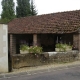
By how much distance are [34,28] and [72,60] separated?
6.63m

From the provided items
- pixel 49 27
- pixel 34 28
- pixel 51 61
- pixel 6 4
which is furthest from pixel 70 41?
pixel 6 4

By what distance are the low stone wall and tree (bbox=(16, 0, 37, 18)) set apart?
101 feet

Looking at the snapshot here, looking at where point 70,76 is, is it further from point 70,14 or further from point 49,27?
point 70,14

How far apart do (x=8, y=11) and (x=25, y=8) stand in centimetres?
436

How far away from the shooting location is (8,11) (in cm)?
4662

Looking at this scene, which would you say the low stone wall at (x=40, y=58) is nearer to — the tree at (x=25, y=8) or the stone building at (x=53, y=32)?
the stone building at (x=53, y=32)

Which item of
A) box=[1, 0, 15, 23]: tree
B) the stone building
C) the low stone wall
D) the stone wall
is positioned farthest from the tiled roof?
box=[1, 0, 15, 23]: tree

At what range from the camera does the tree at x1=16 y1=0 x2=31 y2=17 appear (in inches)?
1747

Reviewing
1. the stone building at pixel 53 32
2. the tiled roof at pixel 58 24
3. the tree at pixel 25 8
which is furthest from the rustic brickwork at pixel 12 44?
the tree at pixel 25 8

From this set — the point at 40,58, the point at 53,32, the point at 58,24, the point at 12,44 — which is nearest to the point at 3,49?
the point at 40,58

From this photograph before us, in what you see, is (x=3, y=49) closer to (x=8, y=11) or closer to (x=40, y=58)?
(x=40, y=58)

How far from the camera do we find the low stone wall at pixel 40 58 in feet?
38.8

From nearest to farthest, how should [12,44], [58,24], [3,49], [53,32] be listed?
[3,49]
[53,32]
[58,24]
[12,44]

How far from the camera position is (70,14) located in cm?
1994
